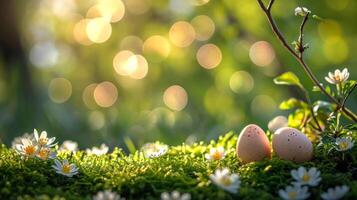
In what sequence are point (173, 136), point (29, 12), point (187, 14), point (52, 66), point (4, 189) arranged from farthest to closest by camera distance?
point (52, 66) < point (29, 12) < point (187, 14) < point (173, 136) < point (4, 189)

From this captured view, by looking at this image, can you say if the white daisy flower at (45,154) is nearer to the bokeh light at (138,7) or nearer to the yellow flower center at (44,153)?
the yellow flower center at (44,153)

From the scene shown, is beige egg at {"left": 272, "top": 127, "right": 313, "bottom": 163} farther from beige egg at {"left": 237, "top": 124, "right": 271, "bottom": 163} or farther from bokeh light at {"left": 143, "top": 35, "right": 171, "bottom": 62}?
bokeh light at {"left": 143, "top": 35, "right": 171, "bottom": 62}

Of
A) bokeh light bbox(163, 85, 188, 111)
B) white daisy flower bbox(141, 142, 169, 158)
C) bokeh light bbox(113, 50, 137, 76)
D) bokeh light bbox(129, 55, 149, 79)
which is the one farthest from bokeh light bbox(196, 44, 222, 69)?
white daisy flower bbox(141, 142, 169, 158)

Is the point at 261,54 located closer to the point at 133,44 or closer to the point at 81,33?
the point at 133,44

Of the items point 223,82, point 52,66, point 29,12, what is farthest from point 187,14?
point 52,66

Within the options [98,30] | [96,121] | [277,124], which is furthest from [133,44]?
[277,124]

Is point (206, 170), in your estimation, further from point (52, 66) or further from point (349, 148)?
point (52, 66)
